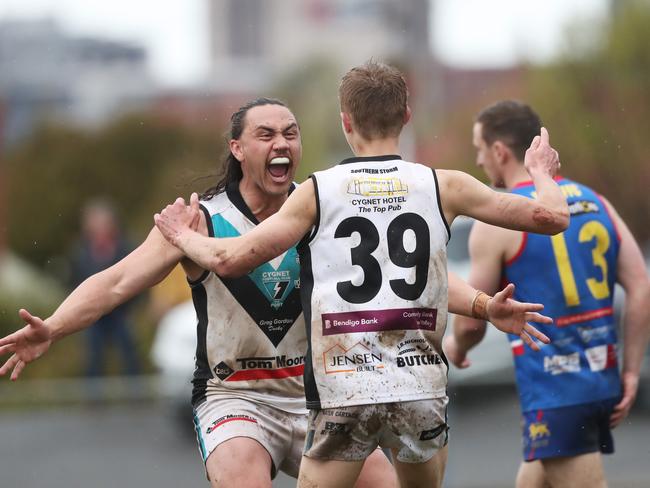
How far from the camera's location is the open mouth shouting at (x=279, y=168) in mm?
5664

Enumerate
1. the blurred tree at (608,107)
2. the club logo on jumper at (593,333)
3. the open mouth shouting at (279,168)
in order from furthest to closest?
the blurred tree at (608,107) → the club logo on jumper at (593,333) → the open mouth shouting at (279,168)

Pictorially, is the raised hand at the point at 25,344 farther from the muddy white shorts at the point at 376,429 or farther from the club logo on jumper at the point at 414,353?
the club logo on jumper at the point at 414,353

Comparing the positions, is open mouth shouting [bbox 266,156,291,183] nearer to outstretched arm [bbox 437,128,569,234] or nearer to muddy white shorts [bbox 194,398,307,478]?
outstretched arm [bbox 437,128,569,234]

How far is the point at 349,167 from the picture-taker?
16.2ft

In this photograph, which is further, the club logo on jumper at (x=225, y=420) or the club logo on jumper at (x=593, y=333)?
the club logo on jumper at (x=593, y=333)

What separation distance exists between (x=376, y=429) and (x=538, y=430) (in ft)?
5.30

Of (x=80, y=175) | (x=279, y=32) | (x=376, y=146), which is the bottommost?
(x=279, y=32)

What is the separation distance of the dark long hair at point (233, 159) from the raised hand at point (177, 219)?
40 cm

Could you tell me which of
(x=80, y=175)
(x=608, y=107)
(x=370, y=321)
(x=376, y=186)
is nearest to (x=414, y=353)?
(x=370, y=321)

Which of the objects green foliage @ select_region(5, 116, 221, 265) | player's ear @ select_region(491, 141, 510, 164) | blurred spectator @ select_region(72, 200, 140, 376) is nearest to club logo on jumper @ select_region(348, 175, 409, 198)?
player's ear @ select_region(491, 141, 510, 164)

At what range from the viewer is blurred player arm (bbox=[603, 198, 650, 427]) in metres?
6.39

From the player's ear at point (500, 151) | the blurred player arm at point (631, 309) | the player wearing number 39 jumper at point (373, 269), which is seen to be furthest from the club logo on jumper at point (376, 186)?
the blurred player arm at point (631, 309)

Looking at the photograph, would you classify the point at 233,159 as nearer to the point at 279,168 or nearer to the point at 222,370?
the point at 279,168

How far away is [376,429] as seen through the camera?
16.1ft
